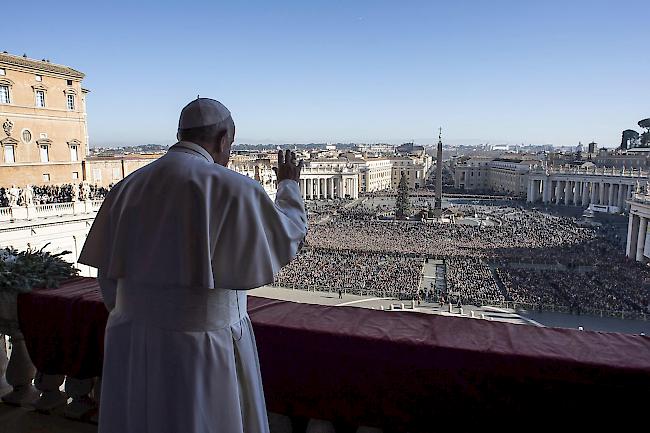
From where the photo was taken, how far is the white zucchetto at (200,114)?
1.91 meters

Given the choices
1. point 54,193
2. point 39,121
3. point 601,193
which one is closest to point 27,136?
point 39,121

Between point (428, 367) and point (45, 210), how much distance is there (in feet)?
40.0

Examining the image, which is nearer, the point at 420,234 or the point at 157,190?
the point at 157,190

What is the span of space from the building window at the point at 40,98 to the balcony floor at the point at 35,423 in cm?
1483

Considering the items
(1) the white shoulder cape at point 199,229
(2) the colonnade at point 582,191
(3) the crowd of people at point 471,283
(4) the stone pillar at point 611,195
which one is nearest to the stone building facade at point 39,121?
(3) the crowd of people at point 471,283

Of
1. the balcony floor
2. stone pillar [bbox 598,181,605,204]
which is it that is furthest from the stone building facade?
stone pillar [bbox 598,181,605,204]

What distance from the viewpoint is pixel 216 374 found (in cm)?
180

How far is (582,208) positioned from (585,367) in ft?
210

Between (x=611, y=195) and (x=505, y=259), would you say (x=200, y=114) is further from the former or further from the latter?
(x=611, y=195)

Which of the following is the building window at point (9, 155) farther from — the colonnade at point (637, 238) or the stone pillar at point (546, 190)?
the stone pillar at point (546, 190)

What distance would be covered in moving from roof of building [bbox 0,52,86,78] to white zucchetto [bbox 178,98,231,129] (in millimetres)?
15752

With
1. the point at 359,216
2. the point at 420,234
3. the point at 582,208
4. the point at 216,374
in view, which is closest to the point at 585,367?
the point at 216,374

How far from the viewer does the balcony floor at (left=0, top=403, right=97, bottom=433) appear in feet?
9.74

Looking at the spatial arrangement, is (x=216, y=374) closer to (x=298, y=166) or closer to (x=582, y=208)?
(x=298, y=166)
